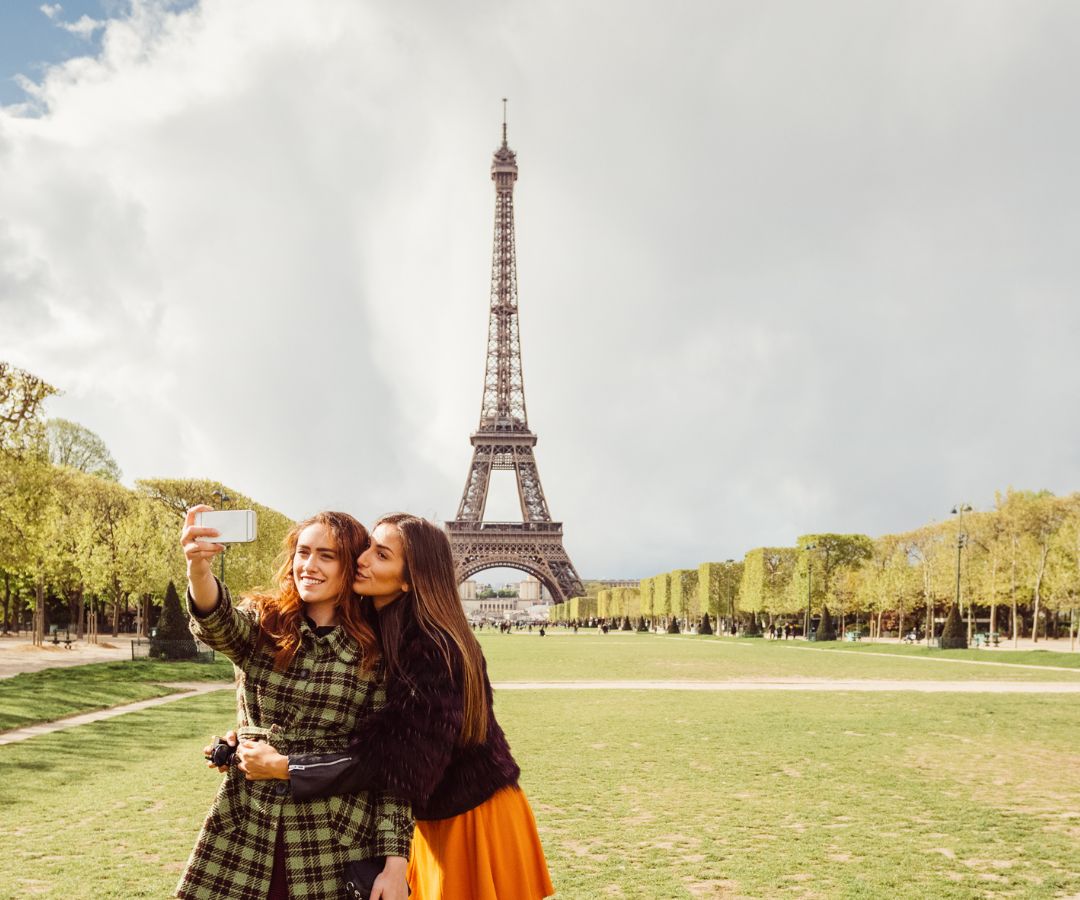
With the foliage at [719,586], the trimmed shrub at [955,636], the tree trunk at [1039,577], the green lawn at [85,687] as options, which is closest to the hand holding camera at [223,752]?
the green lawn at [85,687]

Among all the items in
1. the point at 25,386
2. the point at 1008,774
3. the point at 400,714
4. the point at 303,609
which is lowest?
the point at 1008,774

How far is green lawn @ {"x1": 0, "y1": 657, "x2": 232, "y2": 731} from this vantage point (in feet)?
49.6

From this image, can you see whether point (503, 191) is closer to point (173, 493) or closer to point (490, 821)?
point (173, 493)

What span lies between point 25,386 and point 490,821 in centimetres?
2585

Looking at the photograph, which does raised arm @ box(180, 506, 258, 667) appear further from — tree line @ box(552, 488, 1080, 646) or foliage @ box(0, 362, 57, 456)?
tree line @ box(552, 488, 1080, 646)

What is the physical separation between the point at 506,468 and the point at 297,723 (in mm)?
79213

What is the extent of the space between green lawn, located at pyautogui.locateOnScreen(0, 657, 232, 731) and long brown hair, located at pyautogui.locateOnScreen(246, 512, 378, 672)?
1224cm

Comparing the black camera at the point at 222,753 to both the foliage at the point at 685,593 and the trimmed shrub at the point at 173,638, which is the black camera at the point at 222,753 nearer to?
the trimmed shrub at the point at 173,638

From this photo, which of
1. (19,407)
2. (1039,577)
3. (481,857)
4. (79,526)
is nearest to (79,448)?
(79,526)

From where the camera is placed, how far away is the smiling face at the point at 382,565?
10.4ft

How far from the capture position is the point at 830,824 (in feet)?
25.8

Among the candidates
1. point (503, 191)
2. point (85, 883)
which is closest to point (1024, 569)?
point (85, 883)

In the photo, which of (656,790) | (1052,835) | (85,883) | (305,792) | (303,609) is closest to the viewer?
(305,792)

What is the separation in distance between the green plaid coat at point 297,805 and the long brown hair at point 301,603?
4 cm
